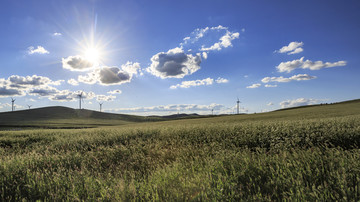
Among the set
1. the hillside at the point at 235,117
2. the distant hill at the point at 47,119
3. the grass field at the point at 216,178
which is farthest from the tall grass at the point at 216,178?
the distant hill at the point at 47,119

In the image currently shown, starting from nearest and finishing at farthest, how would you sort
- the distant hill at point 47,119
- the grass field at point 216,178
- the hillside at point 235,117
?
the grass field at point 216,178, the hillside at point 235,117, the distant hill at point 47,119

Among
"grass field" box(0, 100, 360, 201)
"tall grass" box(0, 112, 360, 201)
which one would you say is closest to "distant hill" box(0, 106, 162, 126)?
"grass field" box(0, 100, 360, 201)

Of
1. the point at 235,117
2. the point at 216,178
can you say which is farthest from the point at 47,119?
the point at 216,178

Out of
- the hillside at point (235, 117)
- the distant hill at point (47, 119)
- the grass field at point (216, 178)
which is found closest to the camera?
the grass field at point (216, 178)

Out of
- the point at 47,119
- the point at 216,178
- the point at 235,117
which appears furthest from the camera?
the point at 47,119

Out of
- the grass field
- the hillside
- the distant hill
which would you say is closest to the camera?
the grass field

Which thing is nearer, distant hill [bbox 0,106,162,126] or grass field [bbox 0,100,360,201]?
grass field [bbox 0,100,360,201]

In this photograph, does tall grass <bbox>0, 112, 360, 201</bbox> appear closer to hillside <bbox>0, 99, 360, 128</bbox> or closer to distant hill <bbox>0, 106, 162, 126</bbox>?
hillside <bbox>0, 99, 360, 128</bbox>

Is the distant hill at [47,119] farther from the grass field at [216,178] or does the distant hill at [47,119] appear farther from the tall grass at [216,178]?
the tall grass at [216,178]

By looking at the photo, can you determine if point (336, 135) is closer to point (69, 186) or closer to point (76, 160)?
point (69, 186)

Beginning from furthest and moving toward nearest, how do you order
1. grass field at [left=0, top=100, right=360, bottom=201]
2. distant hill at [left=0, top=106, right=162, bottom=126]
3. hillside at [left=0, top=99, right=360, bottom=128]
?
1. distant hill at [left=0, top=106, right=162, bottom=126]
2. hillside at [left=0, top=99, right=360, bottom=128]
3. grass field at [left=0, top=100, right=360, bottom=201]

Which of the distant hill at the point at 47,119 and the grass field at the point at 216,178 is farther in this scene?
the distant hill at the point at 47,119

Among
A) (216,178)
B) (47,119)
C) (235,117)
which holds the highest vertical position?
(216,178)

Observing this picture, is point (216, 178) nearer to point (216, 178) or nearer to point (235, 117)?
point (216, 178)
